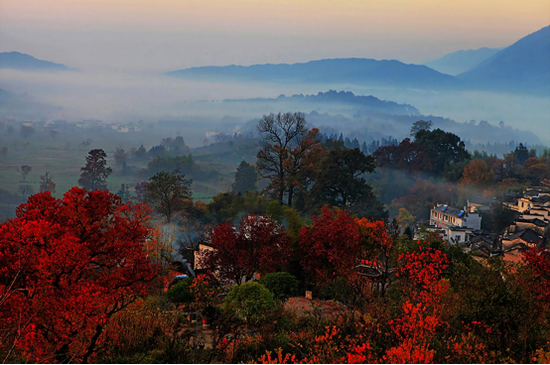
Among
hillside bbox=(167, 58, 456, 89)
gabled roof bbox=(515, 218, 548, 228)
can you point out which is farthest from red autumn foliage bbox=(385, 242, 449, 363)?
hillside bbox=(167, 58, 456, 89)

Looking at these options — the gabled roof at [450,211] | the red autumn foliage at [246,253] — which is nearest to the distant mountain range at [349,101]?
the gabled roof at [450,211]

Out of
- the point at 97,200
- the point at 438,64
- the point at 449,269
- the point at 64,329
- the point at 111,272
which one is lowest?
the point at 449,269

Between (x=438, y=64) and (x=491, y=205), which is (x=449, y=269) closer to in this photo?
(x=491, y=205)

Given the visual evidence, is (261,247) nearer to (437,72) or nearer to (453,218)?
(453,218)

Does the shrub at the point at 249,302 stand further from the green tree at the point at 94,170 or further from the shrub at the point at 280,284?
the green tree at the point at 94,170

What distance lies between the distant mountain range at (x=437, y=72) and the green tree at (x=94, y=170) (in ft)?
150

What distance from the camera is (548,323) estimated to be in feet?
18.0

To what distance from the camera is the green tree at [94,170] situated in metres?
28.6

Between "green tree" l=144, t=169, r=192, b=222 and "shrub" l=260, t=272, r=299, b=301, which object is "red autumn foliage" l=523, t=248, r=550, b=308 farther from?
"green tree" l=144, t=169, r=192, b=222

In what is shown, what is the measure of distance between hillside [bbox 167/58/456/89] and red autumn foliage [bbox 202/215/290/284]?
241 ft

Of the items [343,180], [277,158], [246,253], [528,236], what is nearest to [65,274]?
[246,253]

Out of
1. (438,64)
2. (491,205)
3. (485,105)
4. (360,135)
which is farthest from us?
(438,64)

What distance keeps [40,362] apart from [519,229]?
61.1ft

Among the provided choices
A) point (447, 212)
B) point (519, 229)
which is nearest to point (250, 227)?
point (519, 229)
